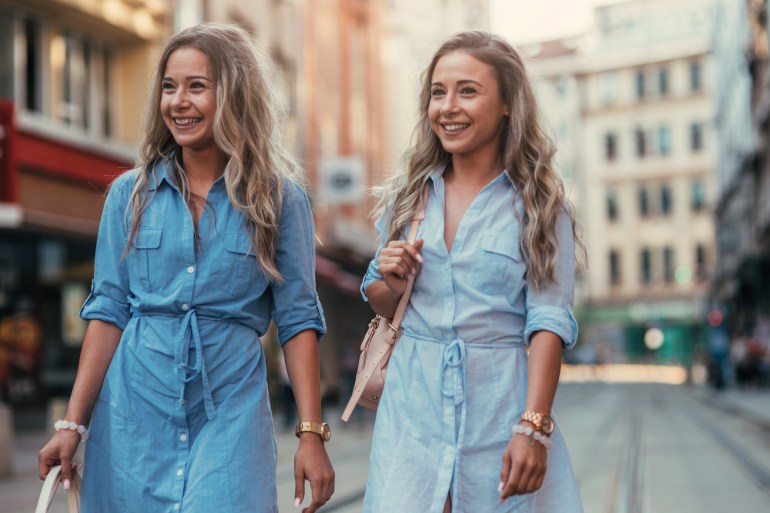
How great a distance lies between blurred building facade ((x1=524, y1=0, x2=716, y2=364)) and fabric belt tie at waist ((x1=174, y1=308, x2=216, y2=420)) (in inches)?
2605

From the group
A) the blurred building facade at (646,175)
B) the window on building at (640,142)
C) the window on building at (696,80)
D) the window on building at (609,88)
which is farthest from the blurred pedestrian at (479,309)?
the window on building at (609,88)

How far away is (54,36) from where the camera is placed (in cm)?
1847

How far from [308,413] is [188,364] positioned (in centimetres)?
35

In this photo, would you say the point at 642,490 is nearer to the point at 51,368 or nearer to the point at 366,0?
the point at 51,368

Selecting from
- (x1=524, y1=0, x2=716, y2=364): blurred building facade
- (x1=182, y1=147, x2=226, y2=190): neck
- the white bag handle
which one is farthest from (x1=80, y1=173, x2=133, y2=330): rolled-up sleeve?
(x1=524, y1=0, x2=716, y2=364): blurred building facade

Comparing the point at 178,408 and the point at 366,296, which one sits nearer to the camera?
A: the point at 178,408

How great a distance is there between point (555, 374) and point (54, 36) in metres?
17.0

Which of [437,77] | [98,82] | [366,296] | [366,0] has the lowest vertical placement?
[366,296]

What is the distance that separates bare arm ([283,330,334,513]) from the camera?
2930 millimetres

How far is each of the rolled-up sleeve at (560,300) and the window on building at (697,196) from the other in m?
68.7

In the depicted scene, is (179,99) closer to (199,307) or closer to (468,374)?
(199,307)

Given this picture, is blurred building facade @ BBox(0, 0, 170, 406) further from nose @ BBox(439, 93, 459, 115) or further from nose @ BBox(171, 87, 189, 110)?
nose @ BBox(439, 93, 459, 115)

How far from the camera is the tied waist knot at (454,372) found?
290 centimetres

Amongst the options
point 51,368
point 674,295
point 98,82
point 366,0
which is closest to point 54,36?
point 98,82
